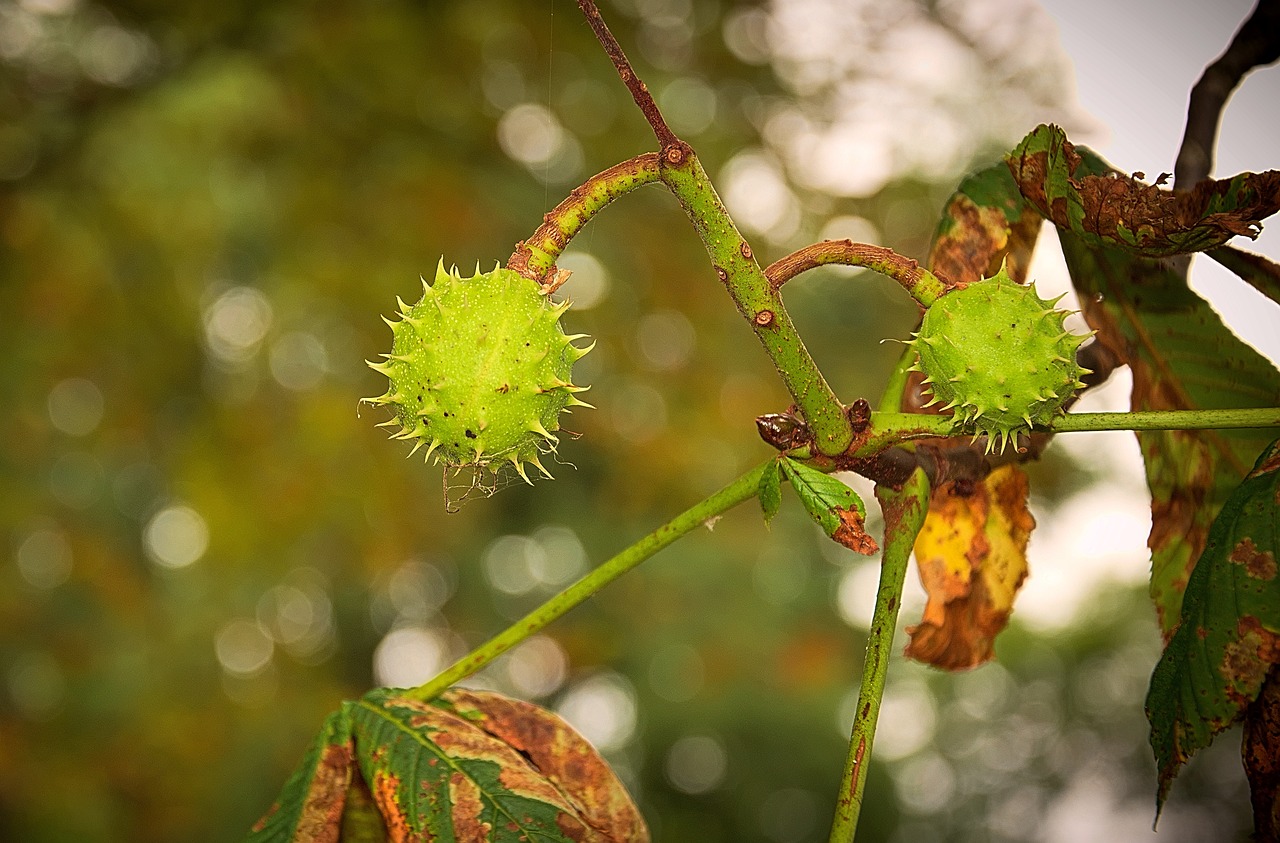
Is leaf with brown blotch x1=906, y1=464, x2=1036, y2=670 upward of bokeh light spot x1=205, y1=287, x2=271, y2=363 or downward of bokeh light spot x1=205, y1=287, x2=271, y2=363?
downward

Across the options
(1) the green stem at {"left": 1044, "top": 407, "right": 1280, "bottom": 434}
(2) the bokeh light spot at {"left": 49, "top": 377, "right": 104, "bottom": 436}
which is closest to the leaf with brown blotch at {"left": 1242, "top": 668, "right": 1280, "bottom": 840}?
(1) the green stem at {"left": 1044, "top": 407, "right": 1280, "bottom": 434}

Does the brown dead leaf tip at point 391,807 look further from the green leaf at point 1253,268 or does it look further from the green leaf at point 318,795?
the green leaf at point 1253,268

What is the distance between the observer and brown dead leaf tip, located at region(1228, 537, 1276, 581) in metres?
0.89

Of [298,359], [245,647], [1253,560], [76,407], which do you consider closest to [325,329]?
[298,359]

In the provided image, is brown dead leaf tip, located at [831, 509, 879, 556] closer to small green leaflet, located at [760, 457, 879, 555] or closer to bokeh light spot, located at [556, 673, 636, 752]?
small green leaflet, located at [760, 457, 879, 555]

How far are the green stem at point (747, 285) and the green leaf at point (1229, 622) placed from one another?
38cm

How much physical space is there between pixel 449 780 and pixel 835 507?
0.50m

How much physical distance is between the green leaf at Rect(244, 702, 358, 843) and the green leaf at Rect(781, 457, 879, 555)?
60 cm

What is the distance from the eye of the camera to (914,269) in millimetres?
894

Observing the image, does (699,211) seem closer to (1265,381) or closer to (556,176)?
(1265,381)

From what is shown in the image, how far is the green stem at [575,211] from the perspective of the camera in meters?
0.77

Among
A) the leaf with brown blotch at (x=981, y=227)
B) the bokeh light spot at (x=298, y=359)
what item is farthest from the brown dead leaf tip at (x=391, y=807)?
the bokeh light spot at (x=298, y=359)

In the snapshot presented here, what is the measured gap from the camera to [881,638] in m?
0.91

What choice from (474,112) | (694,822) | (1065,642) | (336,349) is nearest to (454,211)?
(474,112)
